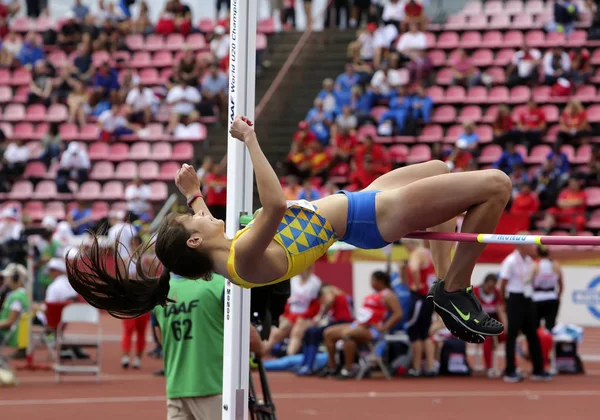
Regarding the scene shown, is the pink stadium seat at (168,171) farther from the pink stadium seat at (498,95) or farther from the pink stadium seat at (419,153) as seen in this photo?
the pink stadium seat at (498,95)

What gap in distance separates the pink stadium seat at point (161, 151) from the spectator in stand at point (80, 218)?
1.81 meters

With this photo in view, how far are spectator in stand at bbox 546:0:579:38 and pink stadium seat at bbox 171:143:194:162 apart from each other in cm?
674

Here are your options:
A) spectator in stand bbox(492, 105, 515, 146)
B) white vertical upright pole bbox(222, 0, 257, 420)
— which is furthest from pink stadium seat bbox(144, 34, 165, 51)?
white vertical upright pole bbox(222, 0, 257, 420)

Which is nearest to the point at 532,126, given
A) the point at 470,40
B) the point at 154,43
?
the point at 470,40

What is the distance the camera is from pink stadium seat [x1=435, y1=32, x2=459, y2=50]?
1891 centimetres

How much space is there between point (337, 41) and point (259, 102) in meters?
2.65

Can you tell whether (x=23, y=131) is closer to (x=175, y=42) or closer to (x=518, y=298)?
(x=175, y=42)

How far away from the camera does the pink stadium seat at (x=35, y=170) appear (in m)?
19.2

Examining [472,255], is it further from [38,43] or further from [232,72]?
[38,43]

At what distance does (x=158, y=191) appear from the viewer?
18.2m

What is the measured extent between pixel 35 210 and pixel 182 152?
281 cm

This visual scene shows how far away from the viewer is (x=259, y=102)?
18.7m

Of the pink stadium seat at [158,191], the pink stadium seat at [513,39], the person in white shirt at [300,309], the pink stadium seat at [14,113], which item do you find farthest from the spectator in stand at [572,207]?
the pink stadium seat at [14,113]

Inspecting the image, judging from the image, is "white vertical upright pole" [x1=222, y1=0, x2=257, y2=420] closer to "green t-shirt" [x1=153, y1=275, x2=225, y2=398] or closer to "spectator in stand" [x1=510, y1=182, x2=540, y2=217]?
"green t-shirt" [x1=153, y1=275, x2=225, y2=398]
